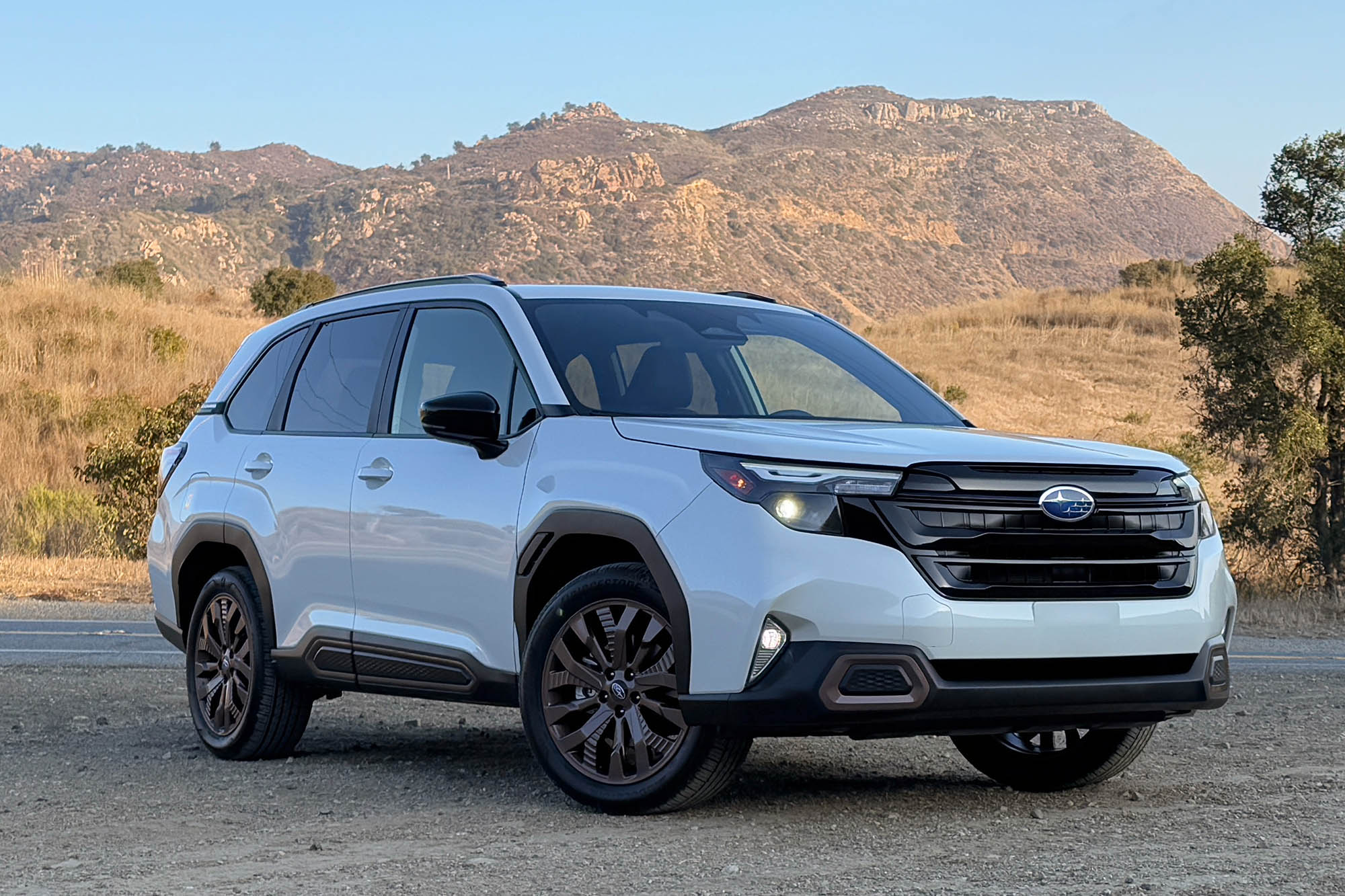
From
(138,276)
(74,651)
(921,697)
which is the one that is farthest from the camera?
(138,276)

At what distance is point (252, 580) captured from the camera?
7.63 metres

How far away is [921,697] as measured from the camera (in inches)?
206

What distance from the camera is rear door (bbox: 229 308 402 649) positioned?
7016 millimetres

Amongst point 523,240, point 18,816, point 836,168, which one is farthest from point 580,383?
point 836,168

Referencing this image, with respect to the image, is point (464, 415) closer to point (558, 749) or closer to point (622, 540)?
point (622, 540)

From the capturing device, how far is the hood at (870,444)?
212 inches

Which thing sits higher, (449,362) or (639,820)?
(449,362)

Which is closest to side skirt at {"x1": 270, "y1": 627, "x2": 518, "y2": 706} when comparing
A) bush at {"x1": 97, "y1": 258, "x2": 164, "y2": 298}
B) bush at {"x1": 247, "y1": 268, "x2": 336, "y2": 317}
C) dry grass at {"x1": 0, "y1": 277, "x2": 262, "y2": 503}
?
dry grass at {"x1": 0, "y1": 277, "x2": 262, "y2": 503}

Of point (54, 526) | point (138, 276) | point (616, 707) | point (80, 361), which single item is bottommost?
point (54, 526)

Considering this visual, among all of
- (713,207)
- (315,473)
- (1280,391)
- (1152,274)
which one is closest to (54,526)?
(1280,391)

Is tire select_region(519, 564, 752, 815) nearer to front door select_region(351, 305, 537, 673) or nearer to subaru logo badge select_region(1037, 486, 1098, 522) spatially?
front door select_region(351, 305, 537, 673)

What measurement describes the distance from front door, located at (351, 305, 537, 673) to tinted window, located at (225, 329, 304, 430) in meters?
1.08

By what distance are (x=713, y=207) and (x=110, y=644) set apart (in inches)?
3632

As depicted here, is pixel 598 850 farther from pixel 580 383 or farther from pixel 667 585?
pixel 580 383
